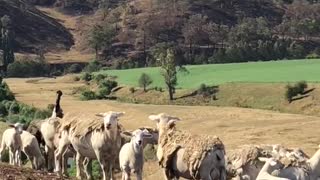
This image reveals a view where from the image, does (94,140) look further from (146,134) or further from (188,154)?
(188,154)

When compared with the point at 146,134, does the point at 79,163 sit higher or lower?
lower

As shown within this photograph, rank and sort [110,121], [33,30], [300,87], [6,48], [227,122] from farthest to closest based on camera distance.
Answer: [33,30] → [6,48] → [300,87] → [227,122] → [110,121]

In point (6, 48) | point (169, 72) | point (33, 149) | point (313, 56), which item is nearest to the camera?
point (33, 149)

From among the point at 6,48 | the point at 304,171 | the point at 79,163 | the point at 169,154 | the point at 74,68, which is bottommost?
the point at 79,163

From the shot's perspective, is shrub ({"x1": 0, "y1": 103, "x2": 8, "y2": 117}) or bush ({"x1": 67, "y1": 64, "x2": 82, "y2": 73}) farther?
bush ({"x1": 67, "y1": 64, "x2": 82, "y2": 73})

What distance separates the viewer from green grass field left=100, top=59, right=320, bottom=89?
9400 centimetres

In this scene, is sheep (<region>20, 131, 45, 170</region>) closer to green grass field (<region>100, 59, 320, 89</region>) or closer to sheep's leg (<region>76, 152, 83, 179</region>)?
sheep's leg (<region>76, 152, 83, 179</region>)

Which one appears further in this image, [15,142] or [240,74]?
[240,74]

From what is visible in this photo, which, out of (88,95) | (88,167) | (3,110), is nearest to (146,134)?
(88,167)

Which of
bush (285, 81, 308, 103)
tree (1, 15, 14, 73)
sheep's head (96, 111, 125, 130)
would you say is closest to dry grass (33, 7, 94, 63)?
tree (1, 15, 14, 73)

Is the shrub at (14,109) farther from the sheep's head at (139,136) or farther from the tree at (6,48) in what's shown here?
the tree at (6,48)

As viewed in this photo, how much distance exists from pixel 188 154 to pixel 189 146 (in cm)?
22

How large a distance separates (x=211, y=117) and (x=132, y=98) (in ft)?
91.1

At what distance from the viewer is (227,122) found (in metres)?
59.1
